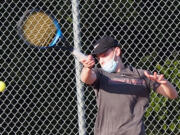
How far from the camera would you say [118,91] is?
3.82 meters

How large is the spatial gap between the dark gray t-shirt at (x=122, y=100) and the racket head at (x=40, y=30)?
470 mm

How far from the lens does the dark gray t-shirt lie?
3.79 meters

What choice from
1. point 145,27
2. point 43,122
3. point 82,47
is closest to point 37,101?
point 43,122

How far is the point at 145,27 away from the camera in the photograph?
18.9 ft

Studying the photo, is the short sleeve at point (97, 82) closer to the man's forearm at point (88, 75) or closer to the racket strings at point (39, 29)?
the man's forearm at point (88, 75)

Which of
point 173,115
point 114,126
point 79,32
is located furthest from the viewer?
point 173,115

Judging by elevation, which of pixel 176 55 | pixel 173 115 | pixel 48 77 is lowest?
pixel 48 77

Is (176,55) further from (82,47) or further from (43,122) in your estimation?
(43,122)

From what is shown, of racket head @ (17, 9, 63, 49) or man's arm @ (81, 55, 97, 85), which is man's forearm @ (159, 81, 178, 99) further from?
racket head @ (17, 9, 63, 49)

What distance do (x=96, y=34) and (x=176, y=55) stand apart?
919mm

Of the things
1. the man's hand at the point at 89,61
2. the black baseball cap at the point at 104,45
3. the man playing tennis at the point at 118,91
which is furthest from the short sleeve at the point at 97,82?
the man's hand at the point at 89,61

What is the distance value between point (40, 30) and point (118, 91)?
3.34ft

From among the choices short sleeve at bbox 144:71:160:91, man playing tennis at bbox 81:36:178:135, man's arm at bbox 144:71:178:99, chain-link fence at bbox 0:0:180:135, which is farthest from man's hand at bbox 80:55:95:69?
chain-link fence at bbox 0:0:180:135

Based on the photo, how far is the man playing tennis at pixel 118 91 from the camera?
149 inches
